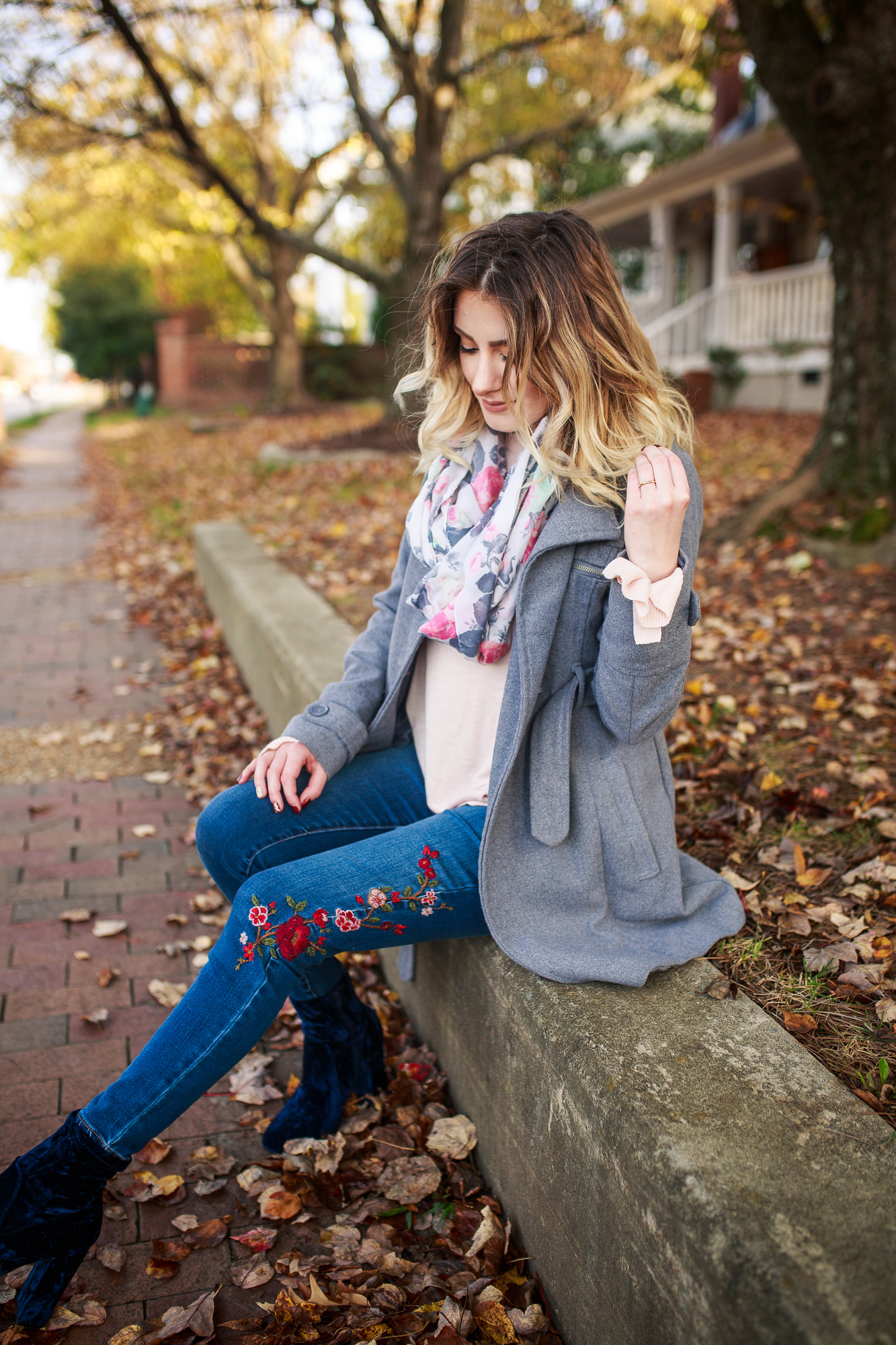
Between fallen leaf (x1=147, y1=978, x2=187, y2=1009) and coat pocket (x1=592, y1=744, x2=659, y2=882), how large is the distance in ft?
5.05

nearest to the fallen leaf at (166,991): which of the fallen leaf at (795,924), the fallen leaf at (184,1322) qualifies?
the fallen leaf at (184,1322)

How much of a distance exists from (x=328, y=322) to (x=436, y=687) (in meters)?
27.0

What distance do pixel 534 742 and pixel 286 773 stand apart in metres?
0.59

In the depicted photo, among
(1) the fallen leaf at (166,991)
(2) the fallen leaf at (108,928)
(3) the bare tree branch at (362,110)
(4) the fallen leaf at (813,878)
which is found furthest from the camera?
(3) the bare tree branch at (362,110)

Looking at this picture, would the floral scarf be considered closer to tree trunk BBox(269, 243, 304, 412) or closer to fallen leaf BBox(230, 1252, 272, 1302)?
fallen leaf BBox(230, 1252, 272, 1302)

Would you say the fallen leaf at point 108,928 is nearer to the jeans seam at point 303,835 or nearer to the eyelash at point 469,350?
the jeans seam at point 303,835

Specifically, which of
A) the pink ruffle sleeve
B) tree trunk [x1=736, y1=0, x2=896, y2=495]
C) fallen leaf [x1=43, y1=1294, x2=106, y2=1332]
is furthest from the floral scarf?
tree trunk [x1=736, y1=0, x2=896, y2=495]

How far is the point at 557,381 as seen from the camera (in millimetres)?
1868

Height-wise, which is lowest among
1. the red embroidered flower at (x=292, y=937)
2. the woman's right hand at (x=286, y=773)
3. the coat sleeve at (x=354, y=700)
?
the red embroidered flower at (x=292, y=937)

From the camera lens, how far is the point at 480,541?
2043 mm

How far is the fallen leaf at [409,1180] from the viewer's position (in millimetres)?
2098

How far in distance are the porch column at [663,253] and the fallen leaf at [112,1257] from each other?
67.0ft

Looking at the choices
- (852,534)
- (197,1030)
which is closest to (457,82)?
(852,534)

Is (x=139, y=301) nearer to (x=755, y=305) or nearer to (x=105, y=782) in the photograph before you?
(x=755, y=305)
